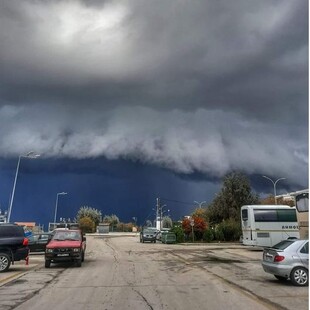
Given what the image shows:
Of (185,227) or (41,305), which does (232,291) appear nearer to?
(41,305)

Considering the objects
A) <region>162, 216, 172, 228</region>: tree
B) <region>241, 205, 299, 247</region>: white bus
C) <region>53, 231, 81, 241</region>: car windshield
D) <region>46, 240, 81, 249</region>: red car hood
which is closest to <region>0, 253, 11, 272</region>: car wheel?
<region>46, 240, 81, 249</region>: red car hood

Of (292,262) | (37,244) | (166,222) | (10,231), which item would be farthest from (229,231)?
(166,222)

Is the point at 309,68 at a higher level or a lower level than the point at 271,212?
lower

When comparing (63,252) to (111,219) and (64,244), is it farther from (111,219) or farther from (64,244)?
(111,219)

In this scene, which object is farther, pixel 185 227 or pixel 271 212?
pixel 185 227

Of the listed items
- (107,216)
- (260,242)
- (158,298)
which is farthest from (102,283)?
(107,216)

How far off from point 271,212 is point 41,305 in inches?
1047

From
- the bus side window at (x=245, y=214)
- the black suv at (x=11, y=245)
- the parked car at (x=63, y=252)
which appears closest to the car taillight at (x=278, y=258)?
the parked car at (x=63, y=252)

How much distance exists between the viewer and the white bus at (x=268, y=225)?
108 feet

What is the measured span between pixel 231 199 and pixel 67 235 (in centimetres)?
3883

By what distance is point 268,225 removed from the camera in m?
33.1

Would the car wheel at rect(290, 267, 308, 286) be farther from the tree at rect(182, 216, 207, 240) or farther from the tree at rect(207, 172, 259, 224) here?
the tree at rect(207, 172, 259, 224)

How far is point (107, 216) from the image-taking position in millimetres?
157750

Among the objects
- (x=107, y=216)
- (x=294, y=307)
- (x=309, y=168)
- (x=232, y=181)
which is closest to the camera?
(x=309, y=168)
